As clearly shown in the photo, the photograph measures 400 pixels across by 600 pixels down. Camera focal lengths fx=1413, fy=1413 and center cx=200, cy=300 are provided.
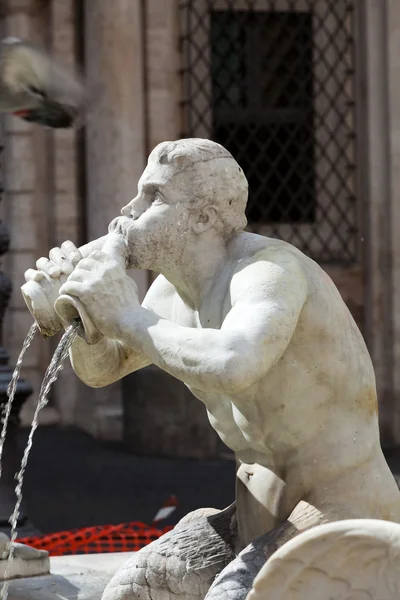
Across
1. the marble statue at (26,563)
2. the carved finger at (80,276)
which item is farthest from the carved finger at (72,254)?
the marble statue at (26,563)

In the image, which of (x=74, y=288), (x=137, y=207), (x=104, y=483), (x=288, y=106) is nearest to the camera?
(x=74, y=288)

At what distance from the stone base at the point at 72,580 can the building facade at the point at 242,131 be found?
4774 mm

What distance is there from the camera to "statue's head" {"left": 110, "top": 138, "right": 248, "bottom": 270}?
3.23 metres

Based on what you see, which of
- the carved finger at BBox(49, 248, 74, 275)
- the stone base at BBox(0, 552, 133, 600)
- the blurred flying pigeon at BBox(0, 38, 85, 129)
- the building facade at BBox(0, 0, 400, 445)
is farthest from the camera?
the building facade at BBox(0, 0, 400, 445)

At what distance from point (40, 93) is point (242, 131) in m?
5.73

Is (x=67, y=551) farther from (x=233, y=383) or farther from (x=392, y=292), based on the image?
(x=392, y=292)

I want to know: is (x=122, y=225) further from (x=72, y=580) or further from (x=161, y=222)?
(x=72, y=580)

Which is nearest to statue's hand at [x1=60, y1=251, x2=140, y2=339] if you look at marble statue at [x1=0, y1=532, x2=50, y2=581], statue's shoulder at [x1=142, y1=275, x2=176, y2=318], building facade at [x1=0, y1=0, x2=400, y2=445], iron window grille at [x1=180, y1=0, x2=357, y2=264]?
statue's shoulder at [x1=142, y1=275, x2=176, y2=318]

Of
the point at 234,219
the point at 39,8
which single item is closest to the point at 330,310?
the point at 234,219

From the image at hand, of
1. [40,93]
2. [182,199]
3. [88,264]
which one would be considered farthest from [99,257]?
[40,93]

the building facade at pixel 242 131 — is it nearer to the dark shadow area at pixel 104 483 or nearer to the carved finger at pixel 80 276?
the dark shadow area at pixel 104 483

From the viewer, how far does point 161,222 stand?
325 centimetres

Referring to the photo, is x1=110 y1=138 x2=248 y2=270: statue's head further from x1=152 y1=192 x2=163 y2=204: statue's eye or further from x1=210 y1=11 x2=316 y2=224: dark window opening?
x1=210 y1=11 x2=316 y2=224: dark window opening

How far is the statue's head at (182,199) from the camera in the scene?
10.6 ft
